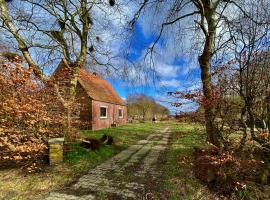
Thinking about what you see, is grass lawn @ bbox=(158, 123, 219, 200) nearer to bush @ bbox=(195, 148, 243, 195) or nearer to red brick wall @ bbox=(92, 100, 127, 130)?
bush @ bbox=(195, 148, 243, 195)

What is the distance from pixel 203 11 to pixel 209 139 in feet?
15.3

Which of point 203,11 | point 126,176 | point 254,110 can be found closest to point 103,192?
point 126,176

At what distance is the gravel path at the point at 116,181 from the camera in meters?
5.55

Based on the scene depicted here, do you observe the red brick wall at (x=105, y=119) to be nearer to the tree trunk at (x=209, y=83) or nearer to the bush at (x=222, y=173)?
the tree trunk at (x=209, y=83)

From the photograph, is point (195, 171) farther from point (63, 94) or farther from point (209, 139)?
point (63, 94)

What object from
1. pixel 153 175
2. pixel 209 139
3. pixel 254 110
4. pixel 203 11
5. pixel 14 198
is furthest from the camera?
pixel 203 11

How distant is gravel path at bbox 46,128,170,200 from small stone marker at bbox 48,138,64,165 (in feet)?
4.61

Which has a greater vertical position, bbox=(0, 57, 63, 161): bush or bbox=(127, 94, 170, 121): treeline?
bbox=(127, 94, 170, 121): treeline

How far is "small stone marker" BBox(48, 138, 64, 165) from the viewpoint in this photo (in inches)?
324

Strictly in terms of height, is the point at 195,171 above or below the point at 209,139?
below

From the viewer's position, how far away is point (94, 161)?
9055 millimetres

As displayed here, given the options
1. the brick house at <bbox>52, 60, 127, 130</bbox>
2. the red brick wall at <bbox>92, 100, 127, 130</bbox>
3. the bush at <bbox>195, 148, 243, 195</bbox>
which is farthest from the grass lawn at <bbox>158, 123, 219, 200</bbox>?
the red brick wall at <bbox>92, 100, 127, 130</bbox>

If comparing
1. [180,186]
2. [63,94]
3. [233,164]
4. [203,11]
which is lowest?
[180,186]

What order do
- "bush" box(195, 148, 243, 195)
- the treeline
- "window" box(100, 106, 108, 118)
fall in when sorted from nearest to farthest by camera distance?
1. "bush" box(195, 148, 243, 195)
2. "window" box(100, 106, 108, 118)
3. the treeline
